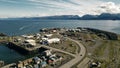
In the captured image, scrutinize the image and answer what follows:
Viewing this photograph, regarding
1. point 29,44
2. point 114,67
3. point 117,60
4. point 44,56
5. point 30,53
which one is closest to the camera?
point 114,67

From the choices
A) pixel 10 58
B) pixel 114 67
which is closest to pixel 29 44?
pixel 10 58

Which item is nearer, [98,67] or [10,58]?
[98,67]

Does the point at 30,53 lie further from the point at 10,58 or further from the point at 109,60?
the point at 109,60

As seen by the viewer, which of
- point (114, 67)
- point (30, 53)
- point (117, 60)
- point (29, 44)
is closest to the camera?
point (114, 67)

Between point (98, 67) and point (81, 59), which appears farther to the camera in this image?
point (81, 59)

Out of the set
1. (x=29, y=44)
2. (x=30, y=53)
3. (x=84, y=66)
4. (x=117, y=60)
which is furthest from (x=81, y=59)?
(x=29, y=44)

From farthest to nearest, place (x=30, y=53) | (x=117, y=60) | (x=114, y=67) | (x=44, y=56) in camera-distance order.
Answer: (x=30, y=53)
(x=44, y=56)
(x=117, y=60)
(x=114, y=67)

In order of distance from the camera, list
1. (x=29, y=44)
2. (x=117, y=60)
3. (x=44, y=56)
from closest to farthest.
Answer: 1. (x=117, y=60)
2. (x=44, y=56)
3. (x=29, y=44)

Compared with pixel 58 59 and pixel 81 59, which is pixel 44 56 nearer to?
pixel 58 59
